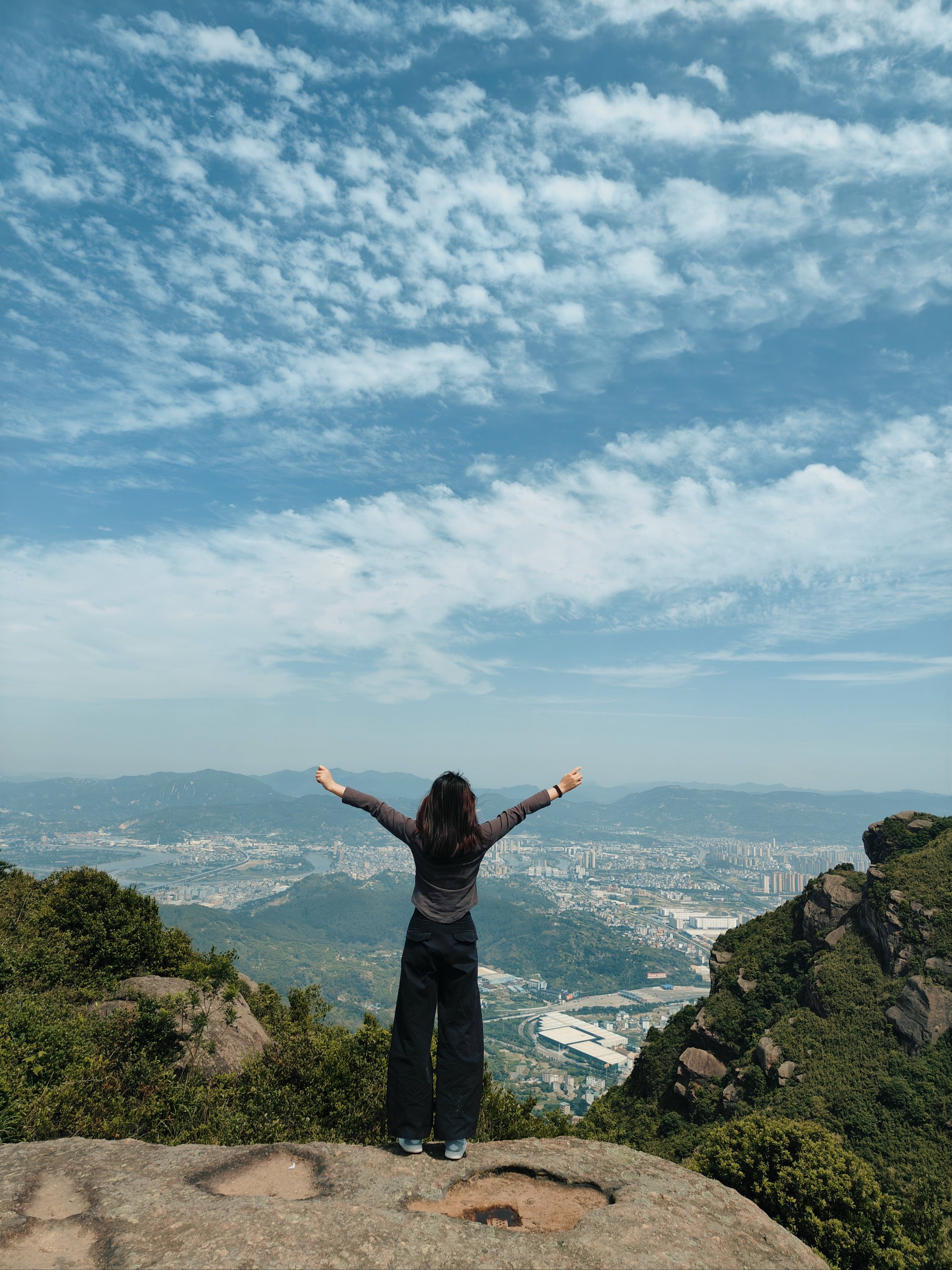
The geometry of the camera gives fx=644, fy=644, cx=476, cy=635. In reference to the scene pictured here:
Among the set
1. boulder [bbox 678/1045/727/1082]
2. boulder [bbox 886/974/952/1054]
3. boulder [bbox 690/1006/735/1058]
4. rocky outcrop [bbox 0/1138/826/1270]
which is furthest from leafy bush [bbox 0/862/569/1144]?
boulder [bbox 690/1006/735/1058]

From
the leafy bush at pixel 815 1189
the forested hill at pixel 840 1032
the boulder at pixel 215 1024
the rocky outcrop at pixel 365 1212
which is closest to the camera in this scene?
the rocky outcrop at pixel 365 1212

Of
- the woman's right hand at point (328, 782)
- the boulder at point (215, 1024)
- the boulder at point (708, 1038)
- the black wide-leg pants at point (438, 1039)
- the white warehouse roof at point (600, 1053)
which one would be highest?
the woman's right hand at point (328, 782)

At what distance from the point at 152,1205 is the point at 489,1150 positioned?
2.51 m

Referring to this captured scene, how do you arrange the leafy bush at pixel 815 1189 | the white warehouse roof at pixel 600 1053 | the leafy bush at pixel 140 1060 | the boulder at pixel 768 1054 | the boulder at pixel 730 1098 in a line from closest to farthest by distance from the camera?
the leafy bush at pixel 140 1060 < the leafy bush at pixel 815 1189 < the boulder at pixel 730 1098 < the boulder at pixel 768 1054 < the white warehouse roof at pixel 600 1053

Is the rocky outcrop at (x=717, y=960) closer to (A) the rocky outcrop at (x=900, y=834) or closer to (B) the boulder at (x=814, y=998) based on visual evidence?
(B) the boulder at (x=814, y=998)

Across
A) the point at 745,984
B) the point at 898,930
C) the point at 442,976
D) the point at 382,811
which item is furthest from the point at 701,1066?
the point at 382,811

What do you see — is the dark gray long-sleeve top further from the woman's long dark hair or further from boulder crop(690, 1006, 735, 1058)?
boulder crop(690, 1006, 735, 1058)

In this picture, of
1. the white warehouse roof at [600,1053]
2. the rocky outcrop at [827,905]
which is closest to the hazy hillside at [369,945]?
the white warehouse roof at [600,1053]

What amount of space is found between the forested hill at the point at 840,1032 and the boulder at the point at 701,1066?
0.08 meters

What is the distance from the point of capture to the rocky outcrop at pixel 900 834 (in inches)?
1829

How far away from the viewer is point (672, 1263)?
3709 mm

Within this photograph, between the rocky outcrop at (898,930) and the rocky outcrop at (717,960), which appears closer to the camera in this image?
the rocky outcrop at (898,930)

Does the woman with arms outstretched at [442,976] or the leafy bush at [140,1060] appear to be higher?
the woman with arms outstretched at [442,976]

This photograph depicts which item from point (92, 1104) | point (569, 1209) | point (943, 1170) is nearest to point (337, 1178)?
point (569, 1209)
